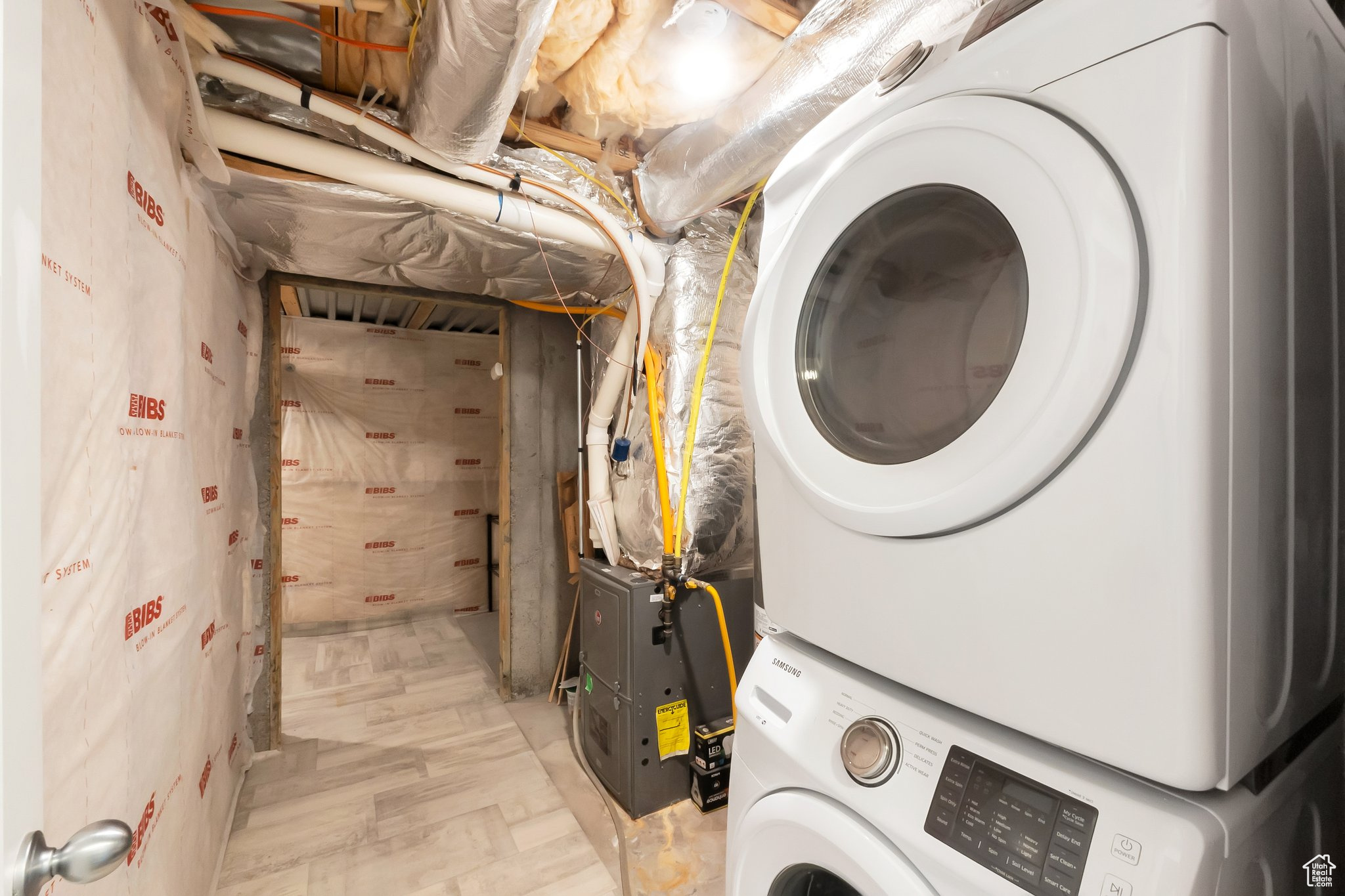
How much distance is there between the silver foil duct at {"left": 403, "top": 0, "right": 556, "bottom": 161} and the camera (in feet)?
3.12

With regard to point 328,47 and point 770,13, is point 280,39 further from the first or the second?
point 770,13

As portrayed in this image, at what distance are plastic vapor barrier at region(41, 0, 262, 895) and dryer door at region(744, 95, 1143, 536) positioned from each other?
92cm

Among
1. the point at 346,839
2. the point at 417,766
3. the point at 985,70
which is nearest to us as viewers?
the point at 985,70

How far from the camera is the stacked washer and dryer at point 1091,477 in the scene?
1.55 feet

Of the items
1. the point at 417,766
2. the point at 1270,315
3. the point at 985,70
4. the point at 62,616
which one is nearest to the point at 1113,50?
the point at 985,70

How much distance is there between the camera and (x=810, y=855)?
0.72 metres

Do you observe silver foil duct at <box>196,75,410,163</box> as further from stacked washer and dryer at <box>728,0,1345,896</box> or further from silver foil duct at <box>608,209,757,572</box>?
stacked washer and dryer at <box>728,0,1345,896</box>

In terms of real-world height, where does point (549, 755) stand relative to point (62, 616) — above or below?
below

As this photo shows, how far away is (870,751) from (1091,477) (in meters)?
0.41

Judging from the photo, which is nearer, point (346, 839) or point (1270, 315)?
point (1270, 315)

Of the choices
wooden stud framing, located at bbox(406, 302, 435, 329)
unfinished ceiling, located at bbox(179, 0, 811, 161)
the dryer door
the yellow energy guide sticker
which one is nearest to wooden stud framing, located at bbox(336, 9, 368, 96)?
unfinished ceiling, located at bbox(179, 0, 811, 161)

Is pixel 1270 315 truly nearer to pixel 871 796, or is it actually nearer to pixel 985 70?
pixel 985 70

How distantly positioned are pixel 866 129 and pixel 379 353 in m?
3.54

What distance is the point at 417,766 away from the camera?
6.64 ft
